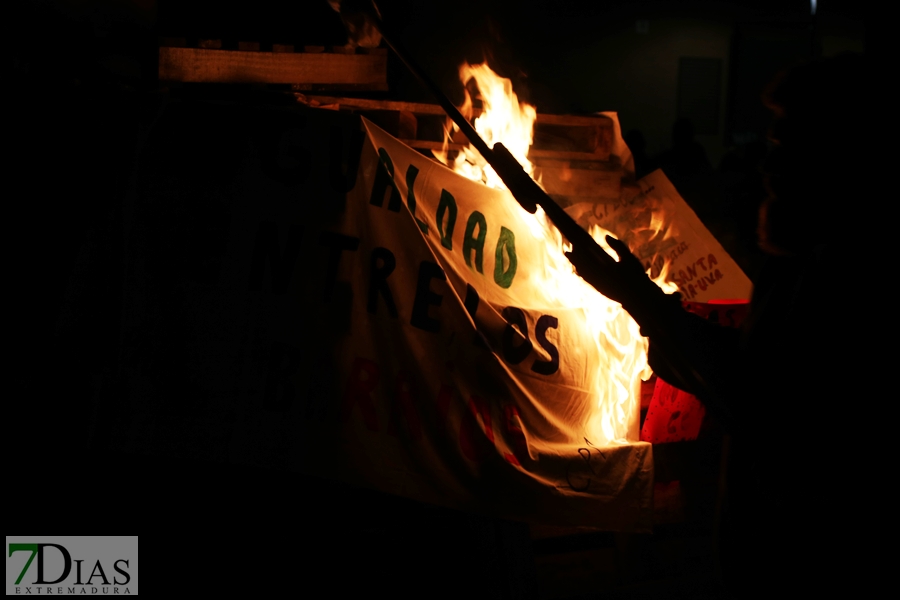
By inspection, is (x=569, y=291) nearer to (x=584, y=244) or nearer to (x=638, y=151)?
(x=584, y=244)

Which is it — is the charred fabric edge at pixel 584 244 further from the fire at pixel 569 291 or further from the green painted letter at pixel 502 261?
the fire at pixel 569 291

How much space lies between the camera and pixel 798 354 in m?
1.84

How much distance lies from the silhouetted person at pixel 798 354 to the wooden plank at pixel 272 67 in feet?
6.82

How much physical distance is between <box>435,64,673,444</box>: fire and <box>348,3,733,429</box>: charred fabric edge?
54.8 inches

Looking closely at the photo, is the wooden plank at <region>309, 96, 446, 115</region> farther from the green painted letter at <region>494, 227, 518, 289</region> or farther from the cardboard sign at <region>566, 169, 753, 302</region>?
the cardboard sign at <region>566, 169, 753, 302</region>

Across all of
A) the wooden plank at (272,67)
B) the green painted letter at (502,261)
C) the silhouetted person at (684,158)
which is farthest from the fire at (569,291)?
the silhouetted person at (684,158)

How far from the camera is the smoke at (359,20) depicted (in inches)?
103

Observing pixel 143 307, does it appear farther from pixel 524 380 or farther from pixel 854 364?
pixel 854 364

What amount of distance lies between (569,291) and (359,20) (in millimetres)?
1780

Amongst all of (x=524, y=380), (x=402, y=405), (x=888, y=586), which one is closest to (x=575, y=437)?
(x=524, y=380)

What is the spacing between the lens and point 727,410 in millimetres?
2004

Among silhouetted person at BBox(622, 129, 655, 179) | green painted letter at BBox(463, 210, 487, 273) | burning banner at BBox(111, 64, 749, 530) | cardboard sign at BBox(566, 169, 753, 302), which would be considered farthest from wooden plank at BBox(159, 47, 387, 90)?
silhouetted person at BBox(622, 129, 655, 179)

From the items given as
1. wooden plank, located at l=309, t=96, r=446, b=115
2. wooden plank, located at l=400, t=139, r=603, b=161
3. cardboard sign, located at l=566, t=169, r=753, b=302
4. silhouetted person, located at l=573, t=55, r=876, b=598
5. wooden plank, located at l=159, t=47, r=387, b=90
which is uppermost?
wooden plank, located at l=159, t=47, r=387, b=90

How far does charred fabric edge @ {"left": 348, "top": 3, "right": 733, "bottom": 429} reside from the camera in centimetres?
212
